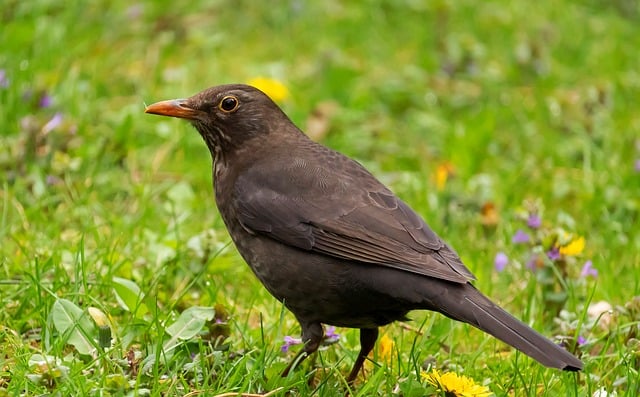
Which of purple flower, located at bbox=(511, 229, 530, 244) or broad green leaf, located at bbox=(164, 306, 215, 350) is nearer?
broad green leaf, located at bbox=(164, 306, 215, 350)

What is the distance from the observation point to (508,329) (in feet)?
13.6

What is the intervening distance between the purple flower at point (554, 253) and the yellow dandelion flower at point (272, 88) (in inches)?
109

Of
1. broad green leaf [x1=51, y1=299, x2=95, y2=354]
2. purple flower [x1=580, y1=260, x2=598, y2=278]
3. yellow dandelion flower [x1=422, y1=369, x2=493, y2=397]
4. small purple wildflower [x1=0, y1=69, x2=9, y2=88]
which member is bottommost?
yellow dandelion flower [x1=422, y1=369, x2=493, y2=397]

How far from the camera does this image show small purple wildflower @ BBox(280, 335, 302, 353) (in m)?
4.76

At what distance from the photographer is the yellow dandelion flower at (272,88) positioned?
759cm

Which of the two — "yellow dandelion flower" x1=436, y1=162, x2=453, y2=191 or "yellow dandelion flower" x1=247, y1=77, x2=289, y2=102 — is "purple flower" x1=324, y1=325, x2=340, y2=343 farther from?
"yellow dandelion flower" x1=247, y1=77, x2=289, y2=102

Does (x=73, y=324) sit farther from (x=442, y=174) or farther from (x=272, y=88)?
(x=272, y=88)

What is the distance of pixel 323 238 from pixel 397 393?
685 millimetres

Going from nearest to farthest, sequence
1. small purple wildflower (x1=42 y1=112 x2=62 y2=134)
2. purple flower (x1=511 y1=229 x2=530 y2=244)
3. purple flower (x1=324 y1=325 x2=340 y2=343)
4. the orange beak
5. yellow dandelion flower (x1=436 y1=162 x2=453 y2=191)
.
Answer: purple flower (x1=324 y1=325 x2=340 y2=343) → the orange beak → purple flower (x1=511 y1=229 x2=530 y2=244) → small purple wildflower (x1=42 y1=112 x2=62 y2=134) → yellow dandelion flower (x1=436 y1=162 x2=453 y2=191)

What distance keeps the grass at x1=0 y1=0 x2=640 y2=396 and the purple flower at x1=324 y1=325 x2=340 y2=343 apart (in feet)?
0.34

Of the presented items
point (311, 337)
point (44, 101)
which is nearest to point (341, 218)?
point (311, 337)

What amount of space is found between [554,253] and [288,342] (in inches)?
53.5

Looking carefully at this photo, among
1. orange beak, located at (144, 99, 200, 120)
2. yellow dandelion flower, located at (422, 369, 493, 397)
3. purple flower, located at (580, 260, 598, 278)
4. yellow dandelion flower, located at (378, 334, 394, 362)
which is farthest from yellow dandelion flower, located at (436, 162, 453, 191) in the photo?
yellow dandelion flower, located at (422, 369, 493, 397)

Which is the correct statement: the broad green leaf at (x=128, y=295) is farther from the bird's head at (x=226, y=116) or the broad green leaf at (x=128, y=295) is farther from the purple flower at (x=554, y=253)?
the purple flower at (x=554, y=253)
